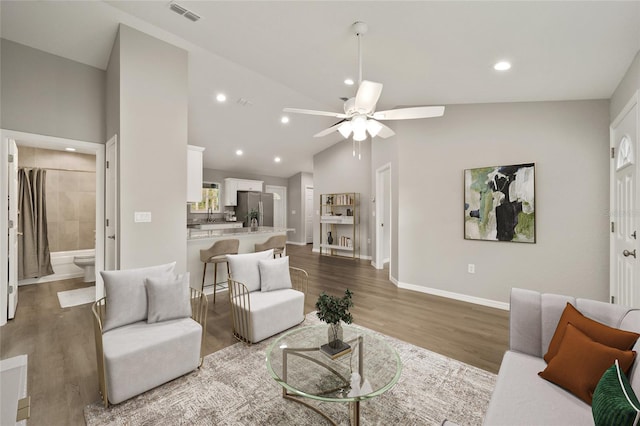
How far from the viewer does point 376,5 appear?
7.29 ft

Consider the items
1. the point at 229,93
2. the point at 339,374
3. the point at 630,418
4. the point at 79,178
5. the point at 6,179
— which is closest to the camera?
the point at 630,418

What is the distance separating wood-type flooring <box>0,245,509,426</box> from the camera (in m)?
2.07

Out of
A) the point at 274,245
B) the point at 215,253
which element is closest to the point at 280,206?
the point at 274,245

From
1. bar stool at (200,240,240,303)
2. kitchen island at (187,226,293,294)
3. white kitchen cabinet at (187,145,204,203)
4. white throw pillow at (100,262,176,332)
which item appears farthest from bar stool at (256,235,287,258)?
white throw pillow at (100,262,176,332)

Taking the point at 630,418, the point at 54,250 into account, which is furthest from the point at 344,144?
the point at 630,418

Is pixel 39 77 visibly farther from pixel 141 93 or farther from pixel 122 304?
pixel 122 304

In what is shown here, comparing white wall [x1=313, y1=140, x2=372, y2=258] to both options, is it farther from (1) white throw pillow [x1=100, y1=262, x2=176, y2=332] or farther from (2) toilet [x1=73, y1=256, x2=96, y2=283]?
(1) white throw pillow [x1=100, y1=262, x2=176, y2=332]

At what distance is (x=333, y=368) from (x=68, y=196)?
580 cm

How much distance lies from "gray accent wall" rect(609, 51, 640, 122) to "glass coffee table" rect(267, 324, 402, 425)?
9.40 ft

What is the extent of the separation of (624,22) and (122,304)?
13.6 feet

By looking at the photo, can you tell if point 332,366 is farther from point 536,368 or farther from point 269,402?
point 536,368

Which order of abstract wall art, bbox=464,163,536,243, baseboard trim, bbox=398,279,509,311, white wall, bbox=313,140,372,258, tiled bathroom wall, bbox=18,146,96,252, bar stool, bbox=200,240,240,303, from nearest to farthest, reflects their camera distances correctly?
abstract wall art, bbox=464,163,536,243, baseboard trim, bbox=398,279,509,311, bar stool, bbox=200,240,240,303, tiled bathroom wall, bbox=18,146,96,252, white wall, bbox=313,140,372,258

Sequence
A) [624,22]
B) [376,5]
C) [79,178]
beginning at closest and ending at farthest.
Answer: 1. [624,22]
2. [376,5]
3. [79,178]

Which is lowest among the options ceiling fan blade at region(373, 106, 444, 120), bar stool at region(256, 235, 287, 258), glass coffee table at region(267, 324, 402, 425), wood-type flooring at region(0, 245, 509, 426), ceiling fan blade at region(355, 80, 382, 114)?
wood-type flooring at region(0, 245, 509, 426)
